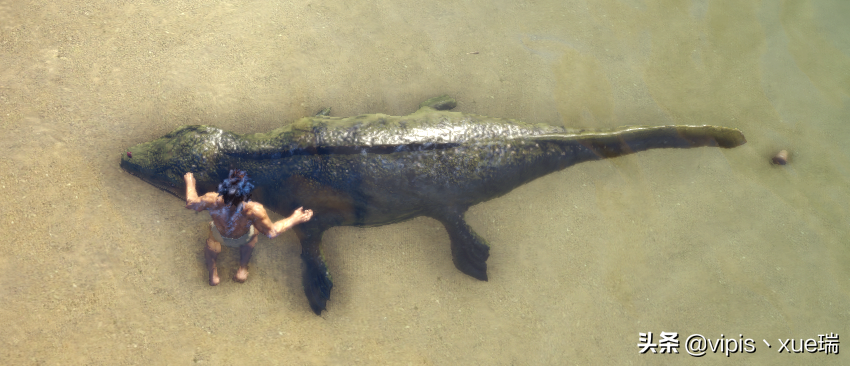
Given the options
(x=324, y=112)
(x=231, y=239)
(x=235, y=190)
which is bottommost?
(x=231, y=239)

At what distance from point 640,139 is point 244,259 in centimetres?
502

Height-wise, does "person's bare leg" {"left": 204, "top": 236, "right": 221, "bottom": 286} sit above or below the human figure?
below

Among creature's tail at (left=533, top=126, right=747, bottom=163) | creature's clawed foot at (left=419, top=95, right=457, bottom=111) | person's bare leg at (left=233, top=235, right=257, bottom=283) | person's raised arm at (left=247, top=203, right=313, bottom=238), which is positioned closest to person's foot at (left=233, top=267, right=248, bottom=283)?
person's bare leg at (left=233, top=235, right=257, bottom=283)

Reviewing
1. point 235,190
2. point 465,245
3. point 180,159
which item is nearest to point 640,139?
point 465,245

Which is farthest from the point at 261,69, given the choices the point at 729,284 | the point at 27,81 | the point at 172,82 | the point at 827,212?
the point at 827,212

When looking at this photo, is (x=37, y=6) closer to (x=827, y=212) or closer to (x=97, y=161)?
(x=97, y=161)

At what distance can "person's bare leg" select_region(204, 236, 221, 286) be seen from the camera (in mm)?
5227

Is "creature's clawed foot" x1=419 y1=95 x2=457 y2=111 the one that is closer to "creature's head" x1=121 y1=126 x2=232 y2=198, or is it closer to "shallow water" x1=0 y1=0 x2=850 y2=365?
"shallow water" x1=0 y1=0 x2=850 y2=365

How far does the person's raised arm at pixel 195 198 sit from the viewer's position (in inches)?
175

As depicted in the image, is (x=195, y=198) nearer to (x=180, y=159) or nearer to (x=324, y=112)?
(x=180, y=159)

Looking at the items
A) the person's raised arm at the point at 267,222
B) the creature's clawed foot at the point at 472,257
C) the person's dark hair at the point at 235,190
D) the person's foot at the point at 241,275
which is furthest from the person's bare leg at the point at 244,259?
the creature's clawed foot at the point at 472,257

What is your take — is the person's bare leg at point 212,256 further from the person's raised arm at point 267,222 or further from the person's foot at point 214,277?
the person's raised arm at point 267,222

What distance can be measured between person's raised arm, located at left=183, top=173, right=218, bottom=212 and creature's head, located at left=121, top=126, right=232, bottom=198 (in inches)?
7.0

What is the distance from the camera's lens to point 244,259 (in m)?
5.32
